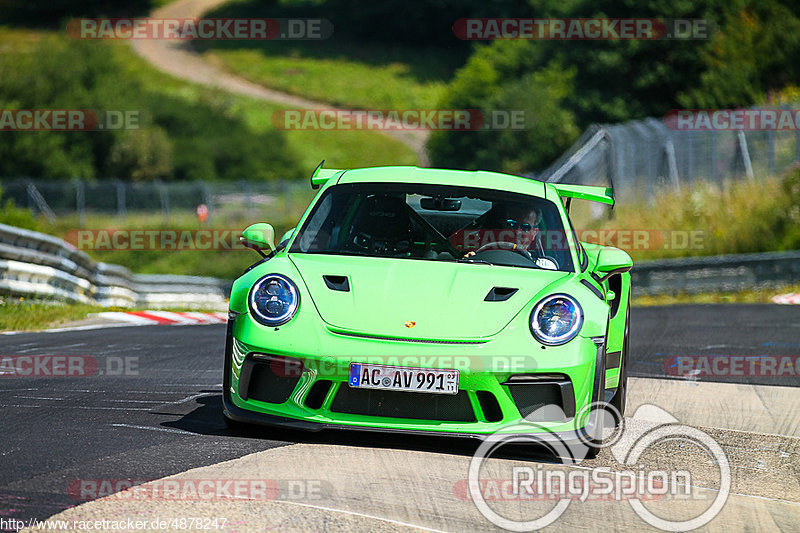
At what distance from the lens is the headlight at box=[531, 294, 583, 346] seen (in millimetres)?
5645

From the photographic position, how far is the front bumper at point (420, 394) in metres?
5.50

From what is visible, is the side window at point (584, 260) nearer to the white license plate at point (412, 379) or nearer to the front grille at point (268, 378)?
the white license plate at point (412, 379)

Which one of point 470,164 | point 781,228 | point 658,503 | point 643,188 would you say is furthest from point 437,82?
point 658,503

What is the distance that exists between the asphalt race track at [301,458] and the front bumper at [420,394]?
0.16 m

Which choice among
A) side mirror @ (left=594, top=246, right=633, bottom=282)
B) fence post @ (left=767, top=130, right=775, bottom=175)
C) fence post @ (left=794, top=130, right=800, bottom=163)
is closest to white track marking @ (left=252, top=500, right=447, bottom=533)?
side mirror @ (left=594, top=246, right=633, bottom=282)

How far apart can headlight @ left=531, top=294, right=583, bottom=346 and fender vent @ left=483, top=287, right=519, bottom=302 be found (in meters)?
0.17

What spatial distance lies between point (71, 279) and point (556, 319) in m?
10.7

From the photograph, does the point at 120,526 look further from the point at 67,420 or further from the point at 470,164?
the point at 470,164

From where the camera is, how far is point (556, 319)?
5.73 m

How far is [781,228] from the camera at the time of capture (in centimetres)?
2106
